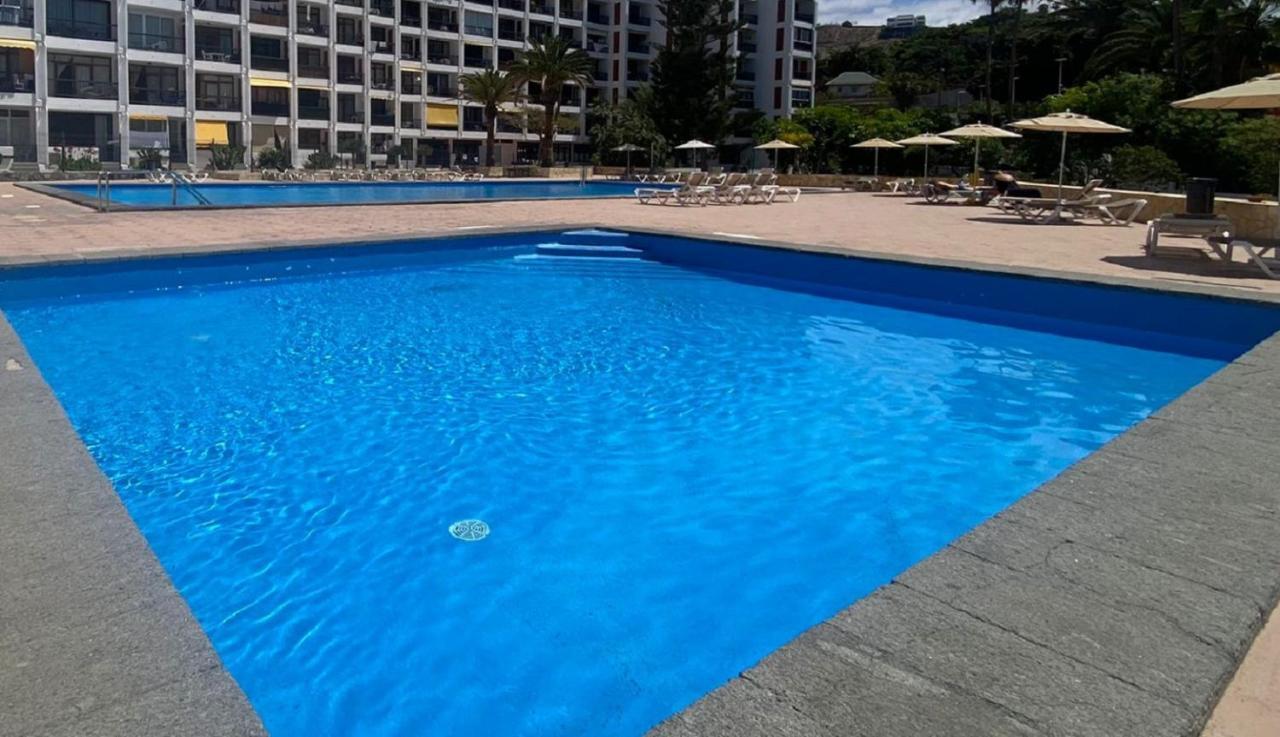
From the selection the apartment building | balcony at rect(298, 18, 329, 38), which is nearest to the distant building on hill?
the apartment building

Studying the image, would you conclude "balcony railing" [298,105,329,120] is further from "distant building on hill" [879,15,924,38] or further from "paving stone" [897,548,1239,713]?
"distant building on hill" [879,15,924,38]

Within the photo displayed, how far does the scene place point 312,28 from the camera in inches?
1916

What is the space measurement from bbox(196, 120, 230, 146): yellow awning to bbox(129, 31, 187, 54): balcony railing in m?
3.15

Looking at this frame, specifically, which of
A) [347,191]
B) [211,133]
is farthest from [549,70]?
[347,191]

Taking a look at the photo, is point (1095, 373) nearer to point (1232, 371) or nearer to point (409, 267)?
point (1232, 371)

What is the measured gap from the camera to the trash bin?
12531mm

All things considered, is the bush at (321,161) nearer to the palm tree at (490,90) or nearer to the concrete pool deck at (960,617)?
the palm tree at (490,90)

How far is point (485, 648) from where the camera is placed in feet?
11.5

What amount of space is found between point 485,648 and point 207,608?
111cm

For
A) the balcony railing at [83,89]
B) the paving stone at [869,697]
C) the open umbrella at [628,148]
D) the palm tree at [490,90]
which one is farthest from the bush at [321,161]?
the paving stone at [869,697]

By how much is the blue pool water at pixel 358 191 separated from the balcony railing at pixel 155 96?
1592cm

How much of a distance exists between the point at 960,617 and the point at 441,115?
56377 millimetres

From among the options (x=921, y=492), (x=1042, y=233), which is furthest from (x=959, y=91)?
(x=921, y=492)

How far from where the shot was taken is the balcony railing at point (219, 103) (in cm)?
4437
